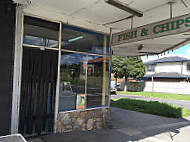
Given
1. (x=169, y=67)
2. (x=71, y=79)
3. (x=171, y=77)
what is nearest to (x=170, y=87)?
(x=171, y=77)

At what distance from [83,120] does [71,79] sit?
1491 mm

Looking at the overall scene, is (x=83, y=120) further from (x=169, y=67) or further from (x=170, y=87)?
(x=169, y=67)

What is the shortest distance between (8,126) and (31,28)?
269 cm

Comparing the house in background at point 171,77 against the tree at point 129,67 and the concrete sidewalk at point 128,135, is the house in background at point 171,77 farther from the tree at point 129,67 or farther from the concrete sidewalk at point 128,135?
the concrete sidewalk at point 128,135

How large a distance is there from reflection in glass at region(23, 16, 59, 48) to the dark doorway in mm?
224

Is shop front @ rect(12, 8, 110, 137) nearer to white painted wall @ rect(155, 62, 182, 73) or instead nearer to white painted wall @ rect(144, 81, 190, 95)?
white painted wall @ rect(144, 81, 190, 95)

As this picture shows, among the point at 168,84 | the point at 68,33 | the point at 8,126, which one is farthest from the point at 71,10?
the point at 168,84

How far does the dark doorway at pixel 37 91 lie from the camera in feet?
14.4

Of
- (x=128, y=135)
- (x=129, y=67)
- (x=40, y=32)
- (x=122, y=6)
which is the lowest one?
(x=128, y=135)

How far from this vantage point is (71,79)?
546cm

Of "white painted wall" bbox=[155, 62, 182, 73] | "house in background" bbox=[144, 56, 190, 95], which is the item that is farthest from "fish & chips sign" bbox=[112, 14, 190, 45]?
"white painted wall" bbox=[155, 62, 182, 73]

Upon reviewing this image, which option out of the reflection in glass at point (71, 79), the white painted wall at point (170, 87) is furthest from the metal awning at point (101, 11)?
the white painted wall at point (170, 87)

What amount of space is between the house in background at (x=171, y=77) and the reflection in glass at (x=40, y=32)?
976 inches

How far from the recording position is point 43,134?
4.77 meters
